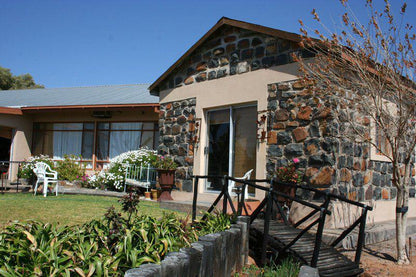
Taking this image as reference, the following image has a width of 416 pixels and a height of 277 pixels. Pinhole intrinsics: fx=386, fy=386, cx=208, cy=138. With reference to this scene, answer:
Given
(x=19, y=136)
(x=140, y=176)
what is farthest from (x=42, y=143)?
(x=140, y=176)

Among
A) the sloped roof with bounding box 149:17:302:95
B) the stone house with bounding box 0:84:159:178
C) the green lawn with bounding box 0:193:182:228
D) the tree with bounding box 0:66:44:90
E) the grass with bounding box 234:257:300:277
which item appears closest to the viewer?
the grass with bounding box 234:257:300:277

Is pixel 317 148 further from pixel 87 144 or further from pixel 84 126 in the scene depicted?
pixel 84 126

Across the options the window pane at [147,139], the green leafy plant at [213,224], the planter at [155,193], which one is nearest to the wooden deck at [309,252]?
the green leafy plant at [213,224]

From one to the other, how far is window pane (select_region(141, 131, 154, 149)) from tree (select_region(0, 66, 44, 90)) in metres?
23.8

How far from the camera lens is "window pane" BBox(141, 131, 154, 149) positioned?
13.3 meters

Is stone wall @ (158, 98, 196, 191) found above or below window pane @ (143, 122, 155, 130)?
below

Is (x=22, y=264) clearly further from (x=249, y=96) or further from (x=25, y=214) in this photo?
(x=249, y=96)

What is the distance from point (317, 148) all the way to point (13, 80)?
1286 inches

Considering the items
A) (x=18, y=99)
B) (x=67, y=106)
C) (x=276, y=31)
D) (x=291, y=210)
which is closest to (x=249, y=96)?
(x=276, y=31)

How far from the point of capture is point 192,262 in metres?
2.86

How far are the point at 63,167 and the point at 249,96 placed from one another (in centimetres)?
801

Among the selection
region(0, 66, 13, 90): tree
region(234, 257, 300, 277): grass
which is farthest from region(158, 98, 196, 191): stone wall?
region(0, 66, 13, 90): tree

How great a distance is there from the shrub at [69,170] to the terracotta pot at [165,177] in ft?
17.3

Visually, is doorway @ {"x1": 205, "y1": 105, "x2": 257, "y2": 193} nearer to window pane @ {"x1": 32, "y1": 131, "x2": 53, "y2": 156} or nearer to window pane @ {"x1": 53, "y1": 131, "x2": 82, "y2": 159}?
window pane @ {"x1": 53, "y1": 131, "x2": 82, "y2": 159}
